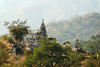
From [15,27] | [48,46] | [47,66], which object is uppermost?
[15,27]

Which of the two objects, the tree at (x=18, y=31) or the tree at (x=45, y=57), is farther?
the tree at (x=18, y=31)

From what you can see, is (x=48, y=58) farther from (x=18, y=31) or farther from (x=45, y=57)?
(x=18, y=31)

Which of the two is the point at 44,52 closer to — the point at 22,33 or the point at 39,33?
the point at 22,33

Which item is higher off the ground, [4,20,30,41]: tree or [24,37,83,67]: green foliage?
[4,20,30,41]: tree

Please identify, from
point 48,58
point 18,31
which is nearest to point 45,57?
point 48,58

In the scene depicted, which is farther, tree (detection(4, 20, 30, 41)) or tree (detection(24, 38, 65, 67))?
tree (detection(4, 20, 30, 41))

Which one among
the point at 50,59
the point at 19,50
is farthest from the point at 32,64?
the point at 19,50

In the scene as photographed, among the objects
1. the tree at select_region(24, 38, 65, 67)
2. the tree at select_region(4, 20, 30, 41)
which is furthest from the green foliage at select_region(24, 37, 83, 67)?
the tree at select_region(4, 20, 30, 41)

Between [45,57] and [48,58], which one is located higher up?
[45,57]

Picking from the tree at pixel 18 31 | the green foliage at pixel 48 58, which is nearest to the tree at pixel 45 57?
the green foliage at pixel 48 58

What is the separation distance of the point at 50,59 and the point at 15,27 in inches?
821

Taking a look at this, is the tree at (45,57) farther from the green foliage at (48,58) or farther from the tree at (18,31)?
the tree at (18,31)

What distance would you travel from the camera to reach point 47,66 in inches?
734

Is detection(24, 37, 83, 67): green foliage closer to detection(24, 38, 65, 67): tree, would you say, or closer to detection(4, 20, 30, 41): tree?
detection(24, 38, 65, 67): tree
